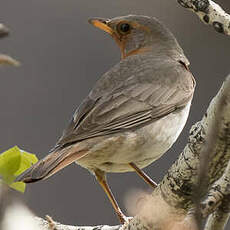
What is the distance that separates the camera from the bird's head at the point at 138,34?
5.71 meters

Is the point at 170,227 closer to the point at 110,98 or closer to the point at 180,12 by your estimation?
the point at 110,98

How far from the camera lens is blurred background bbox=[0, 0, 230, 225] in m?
6.85

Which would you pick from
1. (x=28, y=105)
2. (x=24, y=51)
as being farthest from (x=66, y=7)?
(x=28, y=105)

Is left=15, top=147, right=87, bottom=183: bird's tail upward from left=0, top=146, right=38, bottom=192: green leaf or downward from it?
downward

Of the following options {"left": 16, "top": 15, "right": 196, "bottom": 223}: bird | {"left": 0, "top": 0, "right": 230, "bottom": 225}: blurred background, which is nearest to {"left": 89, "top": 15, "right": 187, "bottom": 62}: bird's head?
{"left": 16, "top": 15, "right": 196, "bottom": 223}: bird

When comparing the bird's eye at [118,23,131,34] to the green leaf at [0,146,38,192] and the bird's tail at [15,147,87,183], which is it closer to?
the bird's tail at [15,147,87,183]

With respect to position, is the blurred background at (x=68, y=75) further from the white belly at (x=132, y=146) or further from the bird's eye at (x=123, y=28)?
the white belly at (x=132, y=146)

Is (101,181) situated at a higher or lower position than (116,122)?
lower

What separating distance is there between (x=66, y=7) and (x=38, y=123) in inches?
81.6

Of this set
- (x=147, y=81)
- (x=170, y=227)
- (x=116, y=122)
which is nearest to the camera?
(x=170, y=227)

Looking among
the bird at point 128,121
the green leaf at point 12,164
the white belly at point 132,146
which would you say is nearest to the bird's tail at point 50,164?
the bird at point 128,121

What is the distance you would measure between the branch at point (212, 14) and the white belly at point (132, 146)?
992 mm

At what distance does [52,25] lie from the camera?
834 cm

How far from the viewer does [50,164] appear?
375 cm
